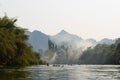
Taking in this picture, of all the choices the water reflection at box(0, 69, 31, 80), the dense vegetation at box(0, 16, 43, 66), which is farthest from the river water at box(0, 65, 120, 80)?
the dense vegetation at box(0, 16, 43, 66)

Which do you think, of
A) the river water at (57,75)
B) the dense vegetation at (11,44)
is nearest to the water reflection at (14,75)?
the river water at (57,75)

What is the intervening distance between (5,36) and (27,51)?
19.5m

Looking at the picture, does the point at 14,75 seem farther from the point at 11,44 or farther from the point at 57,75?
the point at 11,44

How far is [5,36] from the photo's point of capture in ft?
283

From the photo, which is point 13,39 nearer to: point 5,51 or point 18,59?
point 18,59

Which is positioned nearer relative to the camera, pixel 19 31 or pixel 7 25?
pixel 7 25

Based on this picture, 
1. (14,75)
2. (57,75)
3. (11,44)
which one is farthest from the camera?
(11,44)

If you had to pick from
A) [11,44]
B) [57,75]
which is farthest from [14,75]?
[11,44]

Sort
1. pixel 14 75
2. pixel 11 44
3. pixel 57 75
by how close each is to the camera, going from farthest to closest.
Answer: pixel 11 44 < pixel 57 75 < pixel 14 75

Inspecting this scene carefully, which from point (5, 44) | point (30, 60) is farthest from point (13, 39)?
point (30, 60)

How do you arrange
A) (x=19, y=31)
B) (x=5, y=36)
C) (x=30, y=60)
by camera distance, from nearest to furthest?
1. (x=5, y=36)
2. (x=19, y=31)
3. (x=30, y=60)

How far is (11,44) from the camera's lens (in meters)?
86.3

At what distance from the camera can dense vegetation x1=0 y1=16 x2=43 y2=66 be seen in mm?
81562

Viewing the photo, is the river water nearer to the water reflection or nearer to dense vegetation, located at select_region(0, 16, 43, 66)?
the water reflection
